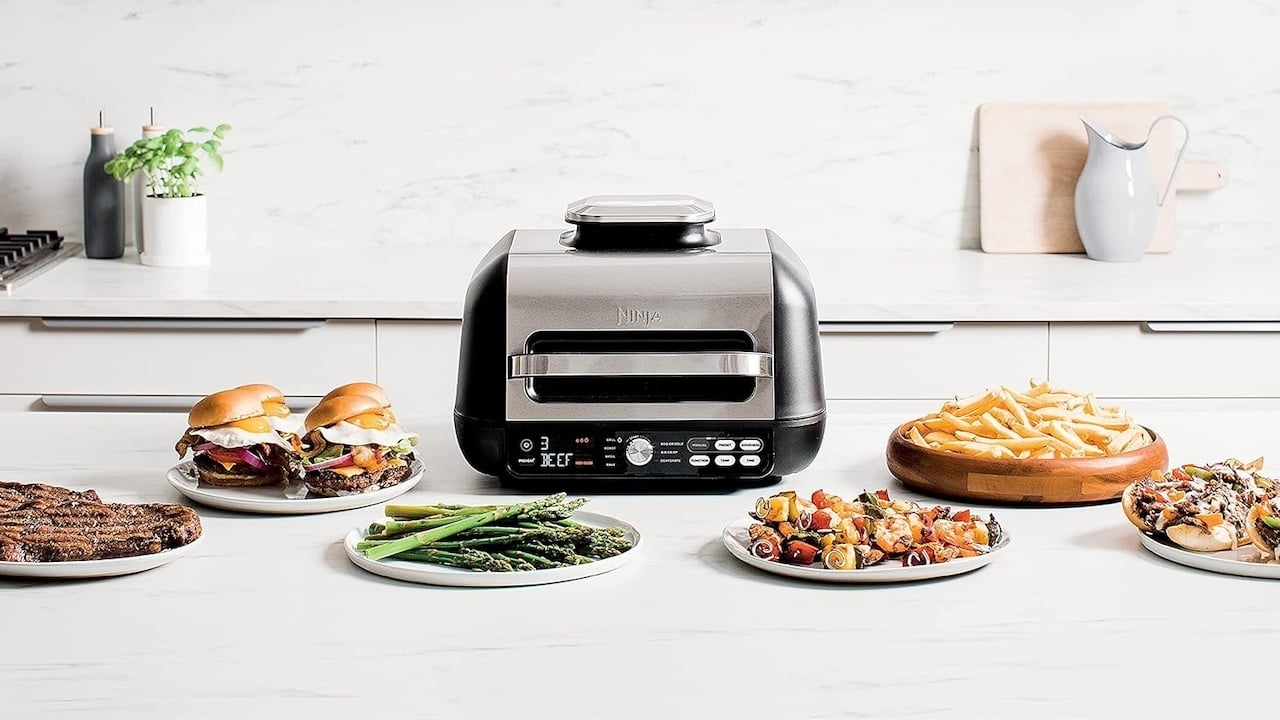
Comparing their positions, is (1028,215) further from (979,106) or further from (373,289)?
(373,289)

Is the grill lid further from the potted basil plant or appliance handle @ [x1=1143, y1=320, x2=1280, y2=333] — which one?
the potted basil plant

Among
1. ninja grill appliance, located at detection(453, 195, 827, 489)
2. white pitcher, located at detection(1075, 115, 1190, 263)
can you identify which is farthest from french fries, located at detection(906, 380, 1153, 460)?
white pitcher, located at detection(1075, 115, 1190, 263)

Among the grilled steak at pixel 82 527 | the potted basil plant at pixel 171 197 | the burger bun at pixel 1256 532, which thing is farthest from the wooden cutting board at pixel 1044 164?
the grilled steak at pixel 82 527

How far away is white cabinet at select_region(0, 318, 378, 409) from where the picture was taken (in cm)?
289

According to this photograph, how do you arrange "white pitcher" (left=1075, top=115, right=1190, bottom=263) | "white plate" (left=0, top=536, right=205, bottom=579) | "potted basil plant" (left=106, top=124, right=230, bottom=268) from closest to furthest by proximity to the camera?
"white plate" (left=0, top=536, right=205, bottom=579) → "potted basil plant" (left=106, top=124, right=230, bottom=268) → "white pitcher" (left=1075, top=115, right=1190, bottom=263)

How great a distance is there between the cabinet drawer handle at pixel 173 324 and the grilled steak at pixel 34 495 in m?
1.38

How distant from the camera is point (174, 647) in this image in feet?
3.91

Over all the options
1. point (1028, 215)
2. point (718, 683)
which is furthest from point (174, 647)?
point (1028, 215)

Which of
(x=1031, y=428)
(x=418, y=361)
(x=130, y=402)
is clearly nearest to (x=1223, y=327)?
(x=1031, y=428)

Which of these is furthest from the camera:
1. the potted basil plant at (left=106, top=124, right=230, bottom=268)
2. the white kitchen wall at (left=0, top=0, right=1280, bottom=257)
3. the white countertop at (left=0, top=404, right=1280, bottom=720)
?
the white kitchen wall at (left=0, top=0, right=1280, bottom=257)

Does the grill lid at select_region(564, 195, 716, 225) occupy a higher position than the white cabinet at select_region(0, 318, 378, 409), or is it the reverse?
the grill lid at select_region(564, 195, 716, 225)

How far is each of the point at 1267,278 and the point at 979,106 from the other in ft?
2.58

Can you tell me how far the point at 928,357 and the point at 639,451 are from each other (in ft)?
4.67

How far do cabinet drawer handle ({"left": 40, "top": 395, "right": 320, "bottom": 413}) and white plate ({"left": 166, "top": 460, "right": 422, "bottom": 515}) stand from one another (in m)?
1.29
